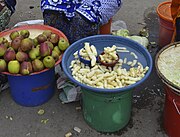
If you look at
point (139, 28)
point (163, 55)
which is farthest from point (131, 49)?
point (139, 28)

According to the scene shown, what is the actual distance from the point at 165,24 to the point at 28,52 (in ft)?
4.96

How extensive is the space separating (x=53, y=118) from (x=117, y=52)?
0.82 metres

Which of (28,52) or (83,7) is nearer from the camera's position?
(28,52)

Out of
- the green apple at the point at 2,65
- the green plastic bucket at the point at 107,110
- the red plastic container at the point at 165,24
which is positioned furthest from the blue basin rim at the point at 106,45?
the red plastic container at the point at 165,24

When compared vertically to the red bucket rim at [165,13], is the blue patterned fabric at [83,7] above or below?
above

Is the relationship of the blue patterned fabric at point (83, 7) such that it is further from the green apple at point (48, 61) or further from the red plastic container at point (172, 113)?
the red plastic container at point (172, 113)

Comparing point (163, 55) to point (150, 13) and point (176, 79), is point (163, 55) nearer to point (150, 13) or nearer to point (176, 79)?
point (176, 79)

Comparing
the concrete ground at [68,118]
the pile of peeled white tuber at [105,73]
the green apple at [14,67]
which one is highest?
the pile of peeled white tuber at [105,73]

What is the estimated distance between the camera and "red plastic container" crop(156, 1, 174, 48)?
327cm

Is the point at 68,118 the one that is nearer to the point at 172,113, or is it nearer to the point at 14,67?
the point at 14,67

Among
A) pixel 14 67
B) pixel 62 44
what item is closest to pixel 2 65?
pixel 14 67

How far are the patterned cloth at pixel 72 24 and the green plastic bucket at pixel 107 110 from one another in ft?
2.49

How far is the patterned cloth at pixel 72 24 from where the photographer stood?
2988 millimetres

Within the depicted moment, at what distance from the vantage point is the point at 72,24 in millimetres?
3023
